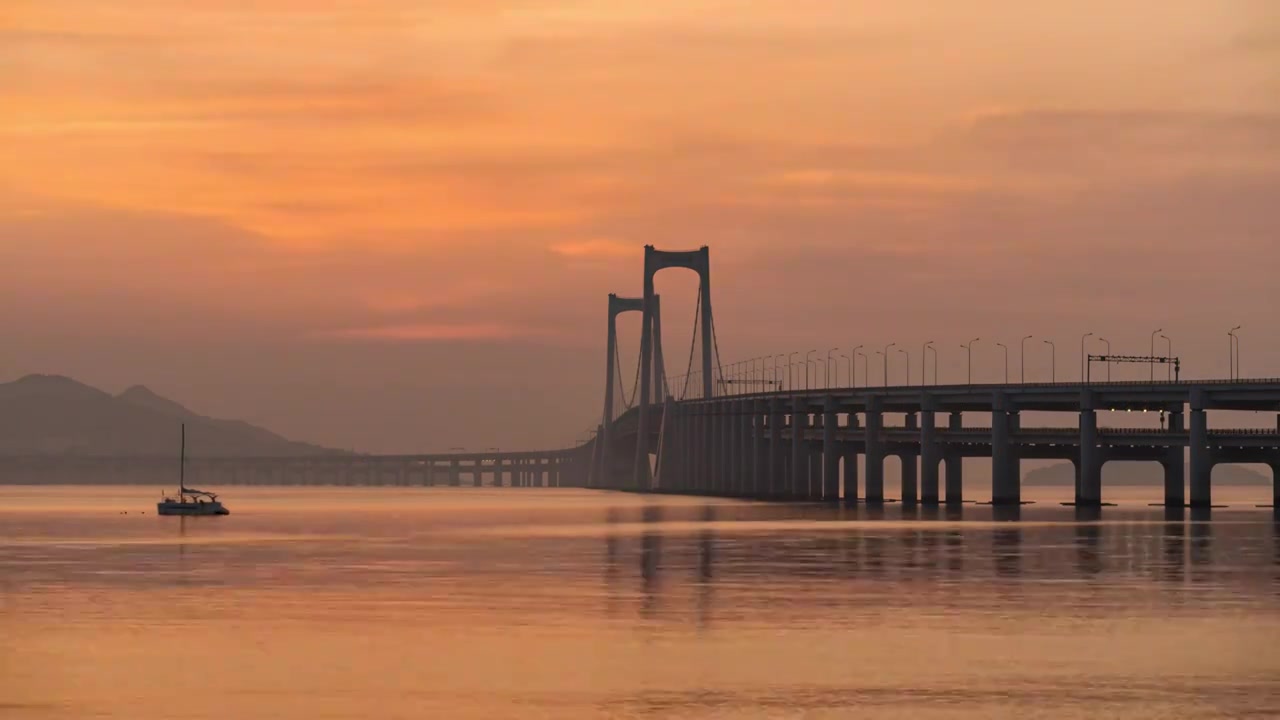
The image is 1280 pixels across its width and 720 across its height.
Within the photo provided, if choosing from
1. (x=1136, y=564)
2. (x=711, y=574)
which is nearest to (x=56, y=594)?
(x=711, y=574)

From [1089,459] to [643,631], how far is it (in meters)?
109

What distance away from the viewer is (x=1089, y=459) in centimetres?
14788

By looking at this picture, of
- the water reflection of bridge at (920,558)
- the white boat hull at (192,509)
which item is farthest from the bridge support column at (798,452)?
the water reflection of bridge at (920,558)

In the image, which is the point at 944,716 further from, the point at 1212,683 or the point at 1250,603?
the point at 1250,603

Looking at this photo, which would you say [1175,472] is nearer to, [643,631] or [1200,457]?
[1200,457]

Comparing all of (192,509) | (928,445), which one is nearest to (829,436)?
(928,445)

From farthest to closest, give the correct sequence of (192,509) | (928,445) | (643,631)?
(928,445) → (192,509) → (643,631)

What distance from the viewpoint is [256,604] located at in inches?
1993

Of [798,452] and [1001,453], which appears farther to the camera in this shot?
[798,452]

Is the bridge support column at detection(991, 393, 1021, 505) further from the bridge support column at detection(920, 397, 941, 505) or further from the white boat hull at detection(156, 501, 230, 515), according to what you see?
the white boat hull at detection(156, 501, 230, 515)

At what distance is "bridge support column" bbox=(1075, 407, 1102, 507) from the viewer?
146125 mm

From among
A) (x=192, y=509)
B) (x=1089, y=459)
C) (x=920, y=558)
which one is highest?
(x=1089, y=459)

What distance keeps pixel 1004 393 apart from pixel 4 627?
383ft

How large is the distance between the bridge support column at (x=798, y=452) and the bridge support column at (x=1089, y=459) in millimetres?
40472
